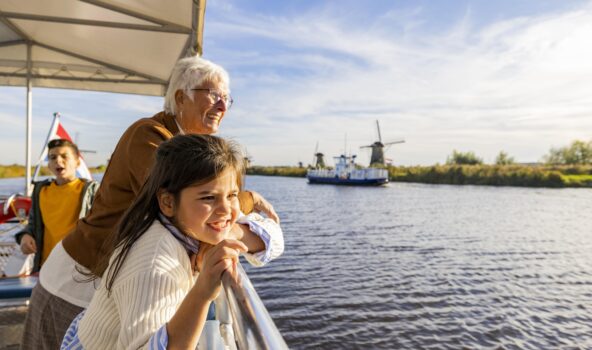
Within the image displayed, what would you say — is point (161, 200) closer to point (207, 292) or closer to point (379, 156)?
point (207, 292)

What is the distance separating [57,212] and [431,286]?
8974 mm

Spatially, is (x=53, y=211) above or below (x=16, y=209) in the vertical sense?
above

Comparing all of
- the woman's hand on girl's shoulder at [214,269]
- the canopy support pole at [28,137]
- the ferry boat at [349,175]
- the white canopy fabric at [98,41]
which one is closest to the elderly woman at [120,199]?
the woman's hand on girl's shoulder at [214,269]

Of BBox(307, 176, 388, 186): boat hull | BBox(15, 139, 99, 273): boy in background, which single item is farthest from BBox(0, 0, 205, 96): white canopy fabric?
BBox(307, 176, 388, 186): boat hull

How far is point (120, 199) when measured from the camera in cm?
127

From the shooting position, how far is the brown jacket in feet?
3.96

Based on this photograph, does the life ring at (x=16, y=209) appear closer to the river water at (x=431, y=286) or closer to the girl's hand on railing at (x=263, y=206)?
the girl's hand on railing at (x=263, y=206)

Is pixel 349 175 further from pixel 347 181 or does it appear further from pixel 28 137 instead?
pixel 28 137

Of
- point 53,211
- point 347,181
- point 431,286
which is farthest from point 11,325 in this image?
point 347,181

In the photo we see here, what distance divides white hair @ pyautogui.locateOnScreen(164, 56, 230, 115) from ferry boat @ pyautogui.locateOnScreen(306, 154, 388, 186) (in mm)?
49204

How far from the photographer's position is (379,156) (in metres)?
65.9

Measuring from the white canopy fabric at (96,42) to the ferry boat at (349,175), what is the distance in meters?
46.1

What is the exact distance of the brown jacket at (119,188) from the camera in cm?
121

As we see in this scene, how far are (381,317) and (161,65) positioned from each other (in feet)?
19.4
